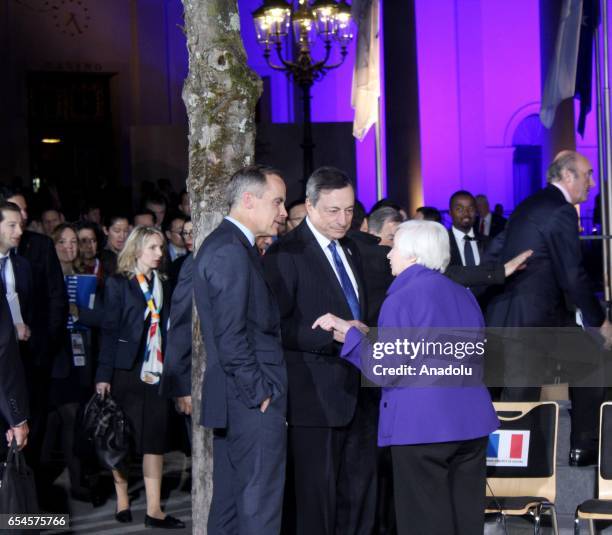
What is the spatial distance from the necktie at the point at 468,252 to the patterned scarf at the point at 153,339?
2938mm

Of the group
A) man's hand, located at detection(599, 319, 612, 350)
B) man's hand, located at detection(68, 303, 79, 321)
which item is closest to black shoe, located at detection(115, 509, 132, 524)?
man's hand, located at detection(68, 303, 79, 321)

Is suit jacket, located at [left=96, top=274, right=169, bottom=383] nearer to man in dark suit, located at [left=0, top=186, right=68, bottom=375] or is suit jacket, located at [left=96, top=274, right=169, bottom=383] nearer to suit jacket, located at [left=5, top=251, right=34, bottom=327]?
man in dark suit, located at [left=0, top=186, right=68, bottom=375]

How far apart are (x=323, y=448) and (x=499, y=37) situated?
21.5 metres

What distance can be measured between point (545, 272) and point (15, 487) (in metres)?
3.37

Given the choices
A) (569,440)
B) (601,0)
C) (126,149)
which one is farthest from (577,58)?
(126,149)

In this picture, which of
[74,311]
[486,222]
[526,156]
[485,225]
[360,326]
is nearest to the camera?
[360,326]

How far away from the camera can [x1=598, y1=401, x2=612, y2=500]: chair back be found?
6090 mm

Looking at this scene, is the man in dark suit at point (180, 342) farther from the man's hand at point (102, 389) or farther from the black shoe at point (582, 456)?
the black shoe at point (582, 456)

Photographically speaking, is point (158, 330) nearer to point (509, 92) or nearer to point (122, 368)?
point (122, 368)

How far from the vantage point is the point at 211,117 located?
5902mm

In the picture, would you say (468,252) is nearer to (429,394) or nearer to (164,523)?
(164,523)

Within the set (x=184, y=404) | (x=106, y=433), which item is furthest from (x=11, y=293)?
(x=184, y=404)

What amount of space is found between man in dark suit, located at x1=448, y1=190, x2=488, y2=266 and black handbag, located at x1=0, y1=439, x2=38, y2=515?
462cm

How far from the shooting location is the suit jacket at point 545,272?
6703mm
